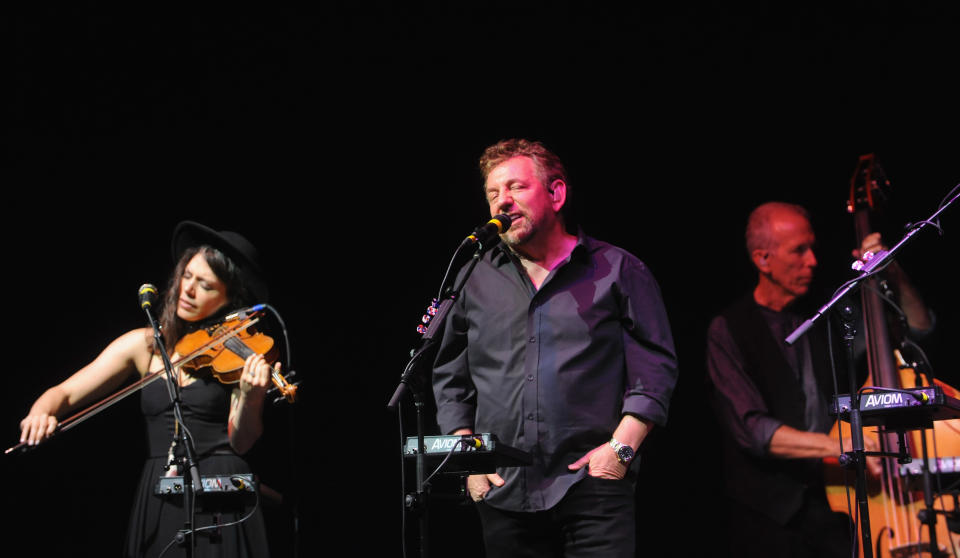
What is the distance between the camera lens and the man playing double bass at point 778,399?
149 inches

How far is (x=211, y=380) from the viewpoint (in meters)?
3.65

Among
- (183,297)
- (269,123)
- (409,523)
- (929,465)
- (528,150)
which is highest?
(269,123)

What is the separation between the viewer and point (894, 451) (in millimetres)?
3355

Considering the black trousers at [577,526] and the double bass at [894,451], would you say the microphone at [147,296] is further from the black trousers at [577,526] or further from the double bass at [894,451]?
the double bass at [894,451]

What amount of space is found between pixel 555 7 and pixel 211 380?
9.33 feet

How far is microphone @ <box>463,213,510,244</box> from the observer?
257 centimetres

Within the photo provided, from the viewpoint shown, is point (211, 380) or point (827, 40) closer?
point (211, 380)

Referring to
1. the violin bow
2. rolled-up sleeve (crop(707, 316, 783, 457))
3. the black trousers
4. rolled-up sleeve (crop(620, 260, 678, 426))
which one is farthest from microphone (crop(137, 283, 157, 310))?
rolled-up sleeve (crop(707, 316, 783, 457))

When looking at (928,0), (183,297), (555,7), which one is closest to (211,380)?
(183,297)

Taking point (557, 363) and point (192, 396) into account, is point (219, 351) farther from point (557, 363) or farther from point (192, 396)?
point (557, 363)

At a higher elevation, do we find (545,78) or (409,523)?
(545,78)

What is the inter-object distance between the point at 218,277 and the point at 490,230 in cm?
168

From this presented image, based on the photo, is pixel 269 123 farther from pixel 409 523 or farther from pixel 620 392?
pixel 620 392

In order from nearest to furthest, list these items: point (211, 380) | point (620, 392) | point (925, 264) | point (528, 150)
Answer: point (620, 392) < point (528, 150) < point (211, 380) < point (925, 264)
